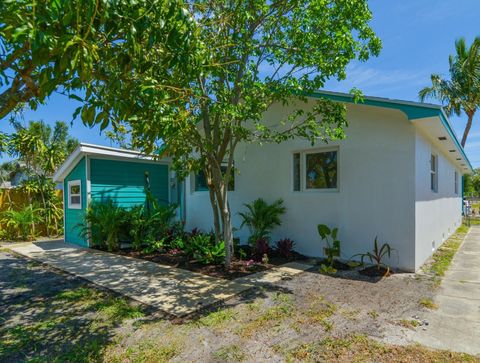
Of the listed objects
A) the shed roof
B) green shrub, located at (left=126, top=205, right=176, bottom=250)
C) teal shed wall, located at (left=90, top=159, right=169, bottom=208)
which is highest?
the shed roof

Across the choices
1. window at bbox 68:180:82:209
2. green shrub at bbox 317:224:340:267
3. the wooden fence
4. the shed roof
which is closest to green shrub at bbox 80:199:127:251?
window at bbox 68:180:82:209

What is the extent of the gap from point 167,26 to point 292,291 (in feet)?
13.3

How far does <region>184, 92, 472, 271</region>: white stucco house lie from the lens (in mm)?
5836

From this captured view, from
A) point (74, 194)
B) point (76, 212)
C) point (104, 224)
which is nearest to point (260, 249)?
point (104, 224)

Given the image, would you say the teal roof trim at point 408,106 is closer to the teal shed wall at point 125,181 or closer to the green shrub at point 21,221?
the teal shed wall at point 125,181

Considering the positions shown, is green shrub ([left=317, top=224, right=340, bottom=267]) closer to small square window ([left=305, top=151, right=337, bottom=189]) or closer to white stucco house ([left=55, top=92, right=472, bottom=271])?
white stucco house ([left=55, top=92, right=472, bottom=271])

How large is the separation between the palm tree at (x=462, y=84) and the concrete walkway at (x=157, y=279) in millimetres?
18217

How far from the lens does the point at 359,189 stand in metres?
6.44

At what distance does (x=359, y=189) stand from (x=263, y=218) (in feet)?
7.62

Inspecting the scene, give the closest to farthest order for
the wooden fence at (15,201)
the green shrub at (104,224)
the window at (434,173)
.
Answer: the window at (434,173) → the green shrub at (104,224) → the wooden fence at (15,201)

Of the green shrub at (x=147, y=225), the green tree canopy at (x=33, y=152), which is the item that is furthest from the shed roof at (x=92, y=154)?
the green tree canopy at (x=33, y=152)

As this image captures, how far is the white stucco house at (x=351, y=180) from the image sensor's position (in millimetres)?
5863

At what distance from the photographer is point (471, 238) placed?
1073cm

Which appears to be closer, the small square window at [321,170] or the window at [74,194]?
the small square window at [321,170]
